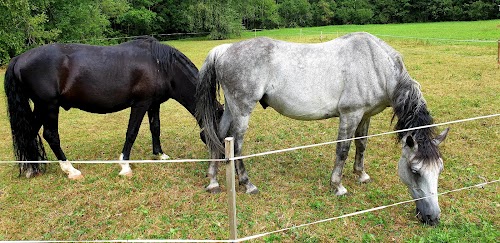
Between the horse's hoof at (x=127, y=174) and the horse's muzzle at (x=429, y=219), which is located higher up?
the horse's muzzle at (x=429, y=219)

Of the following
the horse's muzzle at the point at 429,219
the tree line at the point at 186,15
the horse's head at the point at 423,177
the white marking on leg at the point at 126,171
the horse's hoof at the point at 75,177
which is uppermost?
the tree line at the point at 186,15

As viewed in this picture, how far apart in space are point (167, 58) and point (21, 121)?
2054mm

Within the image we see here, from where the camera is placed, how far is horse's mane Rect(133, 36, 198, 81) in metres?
5.11

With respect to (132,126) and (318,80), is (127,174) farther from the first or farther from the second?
(318,80)

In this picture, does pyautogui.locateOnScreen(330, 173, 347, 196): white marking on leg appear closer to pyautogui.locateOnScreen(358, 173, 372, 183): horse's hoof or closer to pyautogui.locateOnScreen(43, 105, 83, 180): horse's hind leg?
pyautogui.locateOnScreen(358, 173, 372, 183): horse's hoof

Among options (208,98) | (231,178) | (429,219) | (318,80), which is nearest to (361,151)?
(318,80)

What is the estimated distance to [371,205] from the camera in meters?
4.26

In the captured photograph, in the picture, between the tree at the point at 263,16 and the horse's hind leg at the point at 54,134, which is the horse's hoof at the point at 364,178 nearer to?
the horse's hind leg at the point at 54,134

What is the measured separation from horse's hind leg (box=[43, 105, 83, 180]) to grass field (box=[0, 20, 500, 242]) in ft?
0.48

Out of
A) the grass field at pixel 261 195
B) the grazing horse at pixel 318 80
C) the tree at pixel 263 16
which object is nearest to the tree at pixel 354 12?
the tree at pixel 263 16

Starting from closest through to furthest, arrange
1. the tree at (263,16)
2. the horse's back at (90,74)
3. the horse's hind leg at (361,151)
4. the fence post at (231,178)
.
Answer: the fence post at (231,178) < the horse's back at (90,74) < the horse's hind leg at (361,151) < the tree at (263,16)

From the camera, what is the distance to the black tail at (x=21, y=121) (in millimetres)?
4766

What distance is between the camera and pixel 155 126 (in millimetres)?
5914

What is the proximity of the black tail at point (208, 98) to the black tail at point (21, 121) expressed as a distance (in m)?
2.28
